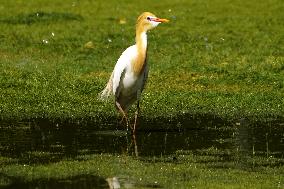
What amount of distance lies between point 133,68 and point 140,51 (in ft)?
1.12

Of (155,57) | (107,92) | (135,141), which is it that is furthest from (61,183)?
(155,57)

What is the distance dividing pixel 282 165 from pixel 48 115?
17.2 feet

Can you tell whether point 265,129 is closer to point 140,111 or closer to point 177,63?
point 140,111

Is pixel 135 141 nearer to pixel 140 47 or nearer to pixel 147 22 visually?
pixel 140 47

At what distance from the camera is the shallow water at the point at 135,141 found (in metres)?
12.4

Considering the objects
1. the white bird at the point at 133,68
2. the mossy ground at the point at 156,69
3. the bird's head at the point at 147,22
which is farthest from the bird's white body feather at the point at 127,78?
the mossy ground at the point at 156,69

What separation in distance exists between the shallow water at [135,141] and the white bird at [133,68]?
0.80 m

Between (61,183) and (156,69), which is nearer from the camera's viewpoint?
(61,183)

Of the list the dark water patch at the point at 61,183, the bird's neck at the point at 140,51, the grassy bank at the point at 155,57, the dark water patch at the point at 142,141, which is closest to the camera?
the dark water patch at the point at 61,183

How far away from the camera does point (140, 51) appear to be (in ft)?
48.2

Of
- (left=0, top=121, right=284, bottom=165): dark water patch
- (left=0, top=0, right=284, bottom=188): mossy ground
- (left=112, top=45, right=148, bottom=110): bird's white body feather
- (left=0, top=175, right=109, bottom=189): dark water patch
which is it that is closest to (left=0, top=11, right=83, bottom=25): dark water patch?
(left=0, top=0, right=284, bottom=188): mossy ground

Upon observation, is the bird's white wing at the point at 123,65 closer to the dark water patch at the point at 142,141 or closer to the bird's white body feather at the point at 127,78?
the bird's white body feather at the point at 127,78

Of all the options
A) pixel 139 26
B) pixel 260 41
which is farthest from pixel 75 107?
pixel 260 41

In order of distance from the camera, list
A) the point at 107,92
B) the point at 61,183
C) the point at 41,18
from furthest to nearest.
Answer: the point at 41,18, the point at 107,92, the point at 61,183
